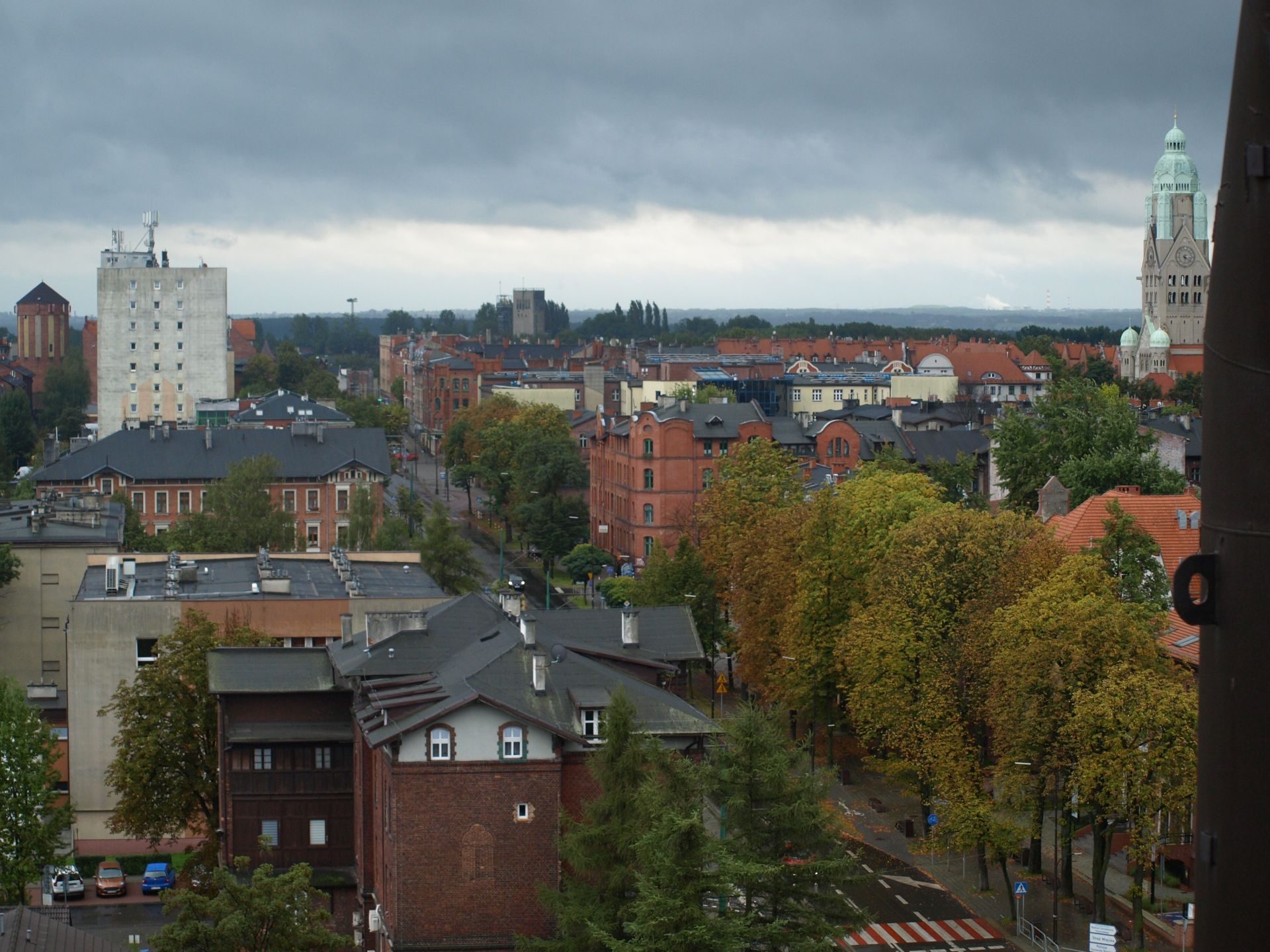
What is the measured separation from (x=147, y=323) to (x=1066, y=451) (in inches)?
4186

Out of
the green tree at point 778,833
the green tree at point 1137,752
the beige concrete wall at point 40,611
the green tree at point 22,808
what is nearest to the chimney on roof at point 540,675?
the green tree at point 778,833

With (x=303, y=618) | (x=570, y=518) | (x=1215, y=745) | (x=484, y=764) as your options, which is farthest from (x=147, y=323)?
(x=1215, y=745)

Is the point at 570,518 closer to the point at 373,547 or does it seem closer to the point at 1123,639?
the point at 373,547

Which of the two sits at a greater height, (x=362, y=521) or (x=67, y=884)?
(x=362, y=521)

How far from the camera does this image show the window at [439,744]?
146ft

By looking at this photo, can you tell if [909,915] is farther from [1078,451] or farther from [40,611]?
[1078,451]

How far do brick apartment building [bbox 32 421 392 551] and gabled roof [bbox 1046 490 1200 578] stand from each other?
57.6 meters

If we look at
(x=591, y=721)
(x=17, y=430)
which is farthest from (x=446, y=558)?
(x=17, y=430)

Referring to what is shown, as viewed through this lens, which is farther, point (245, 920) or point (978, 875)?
point (978, 875)

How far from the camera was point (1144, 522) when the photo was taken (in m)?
70.4

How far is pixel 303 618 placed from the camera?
222 feet

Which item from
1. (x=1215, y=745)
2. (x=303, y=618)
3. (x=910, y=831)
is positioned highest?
(x=1215, y=745)

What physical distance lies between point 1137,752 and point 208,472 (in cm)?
8639

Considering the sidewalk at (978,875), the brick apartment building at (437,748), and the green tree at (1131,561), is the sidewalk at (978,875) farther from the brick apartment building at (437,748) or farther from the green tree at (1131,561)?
the brick apartment building at (437,748)
